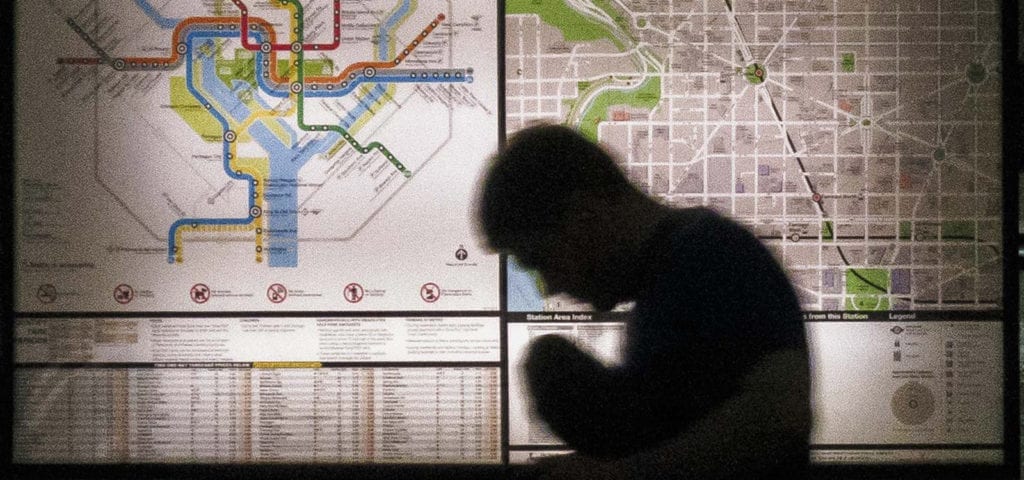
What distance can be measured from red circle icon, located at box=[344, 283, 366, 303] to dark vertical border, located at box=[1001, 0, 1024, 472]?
198 centimetres

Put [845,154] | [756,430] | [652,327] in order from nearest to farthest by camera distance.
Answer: [756,430] < [652,327] < [845,154]

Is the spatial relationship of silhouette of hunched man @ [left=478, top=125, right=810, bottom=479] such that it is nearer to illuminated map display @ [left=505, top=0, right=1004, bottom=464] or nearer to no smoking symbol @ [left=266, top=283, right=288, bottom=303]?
illuminated map display @ [left=505, top=0, right=1004, bottom=464]

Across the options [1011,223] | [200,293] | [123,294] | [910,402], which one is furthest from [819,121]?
[123,294]

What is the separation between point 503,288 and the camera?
2.33m

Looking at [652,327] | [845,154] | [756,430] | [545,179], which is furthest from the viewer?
[845,154]

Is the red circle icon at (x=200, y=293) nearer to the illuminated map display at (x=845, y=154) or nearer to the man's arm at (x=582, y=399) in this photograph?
the illuminated map display at (x=845, y=154)

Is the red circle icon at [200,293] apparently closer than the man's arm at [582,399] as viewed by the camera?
No

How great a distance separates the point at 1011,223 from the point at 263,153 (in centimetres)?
231

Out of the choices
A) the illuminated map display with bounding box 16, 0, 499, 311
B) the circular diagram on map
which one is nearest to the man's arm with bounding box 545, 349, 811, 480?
the illuminated map display with bounding box 16, 0, 499, 311

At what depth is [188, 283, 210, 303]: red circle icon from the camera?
2357 mm

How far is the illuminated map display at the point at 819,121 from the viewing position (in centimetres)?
228

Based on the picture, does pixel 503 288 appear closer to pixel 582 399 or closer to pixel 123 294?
pixel 582 399

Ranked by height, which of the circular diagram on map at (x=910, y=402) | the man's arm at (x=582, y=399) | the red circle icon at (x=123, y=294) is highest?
the red circle icon at (x=123, y=294)
